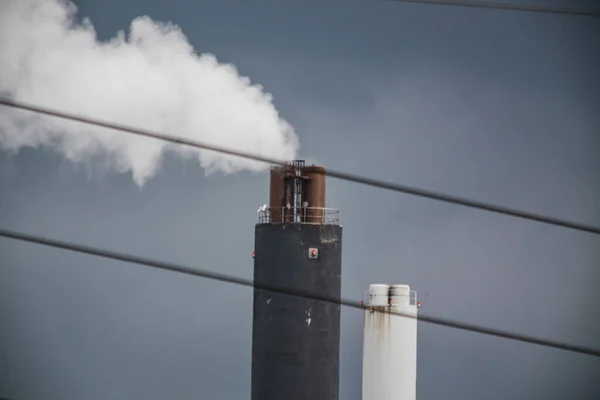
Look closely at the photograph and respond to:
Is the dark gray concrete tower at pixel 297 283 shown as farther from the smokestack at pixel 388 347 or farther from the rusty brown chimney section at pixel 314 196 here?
the smokestack at pixel 388 347

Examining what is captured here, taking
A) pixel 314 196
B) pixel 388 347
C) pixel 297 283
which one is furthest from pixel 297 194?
pixel 388 347

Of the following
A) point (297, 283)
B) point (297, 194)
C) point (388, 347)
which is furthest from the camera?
point (388, 347)

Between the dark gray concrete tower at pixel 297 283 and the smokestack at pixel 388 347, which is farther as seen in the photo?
the smokestack at pixel 388 347

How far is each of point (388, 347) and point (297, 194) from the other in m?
5.40

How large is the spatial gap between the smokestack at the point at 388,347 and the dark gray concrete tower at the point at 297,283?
2999mm

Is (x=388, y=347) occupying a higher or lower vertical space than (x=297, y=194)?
lower

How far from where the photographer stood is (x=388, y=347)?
32.7 meters

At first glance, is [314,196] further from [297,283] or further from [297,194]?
[297,283]

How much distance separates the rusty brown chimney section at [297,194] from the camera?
2941cm

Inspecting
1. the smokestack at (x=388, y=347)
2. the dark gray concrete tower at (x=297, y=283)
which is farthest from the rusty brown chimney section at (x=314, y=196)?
the smokestack at (x=388, y=347)

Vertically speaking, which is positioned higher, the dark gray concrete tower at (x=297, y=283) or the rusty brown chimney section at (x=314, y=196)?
the rusty brown chimney section at (x=314, y=196)

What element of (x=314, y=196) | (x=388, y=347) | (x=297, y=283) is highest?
(x=314, y=196)

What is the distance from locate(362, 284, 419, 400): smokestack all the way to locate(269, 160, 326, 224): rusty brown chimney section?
13.2 feet

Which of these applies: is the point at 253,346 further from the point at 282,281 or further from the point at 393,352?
the point at 393,352
